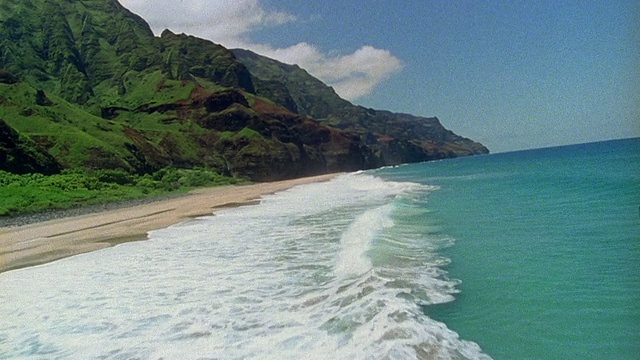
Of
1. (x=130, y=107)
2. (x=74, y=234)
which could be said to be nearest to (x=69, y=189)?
(x=74, y=234)

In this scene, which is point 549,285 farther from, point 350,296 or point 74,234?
point 74,234

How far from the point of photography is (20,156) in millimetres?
44406

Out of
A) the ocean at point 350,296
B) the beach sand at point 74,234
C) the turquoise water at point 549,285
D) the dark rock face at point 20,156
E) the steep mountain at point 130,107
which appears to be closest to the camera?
the turquoise water at point 549,285

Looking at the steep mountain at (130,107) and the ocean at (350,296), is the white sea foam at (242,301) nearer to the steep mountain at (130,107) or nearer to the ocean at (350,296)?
the ocean at (350,296)

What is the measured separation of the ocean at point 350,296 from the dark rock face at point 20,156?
33.3m

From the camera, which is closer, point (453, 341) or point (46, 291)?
point (453, 341)

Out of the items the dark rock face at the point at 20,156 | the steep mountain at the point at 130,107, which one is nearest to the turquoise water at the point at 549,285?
the dark rock face at the point at 20,156

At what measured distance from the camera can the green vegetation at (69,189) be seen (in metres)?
33.8

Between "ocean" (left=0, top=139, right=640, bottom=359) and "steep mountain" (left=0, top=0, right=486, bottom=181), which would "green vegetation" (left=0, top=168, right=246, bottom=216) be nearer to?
"steep mountain" (left=0, top=0, right=486, bottom=181)

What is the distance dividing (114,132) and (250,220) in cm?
5832

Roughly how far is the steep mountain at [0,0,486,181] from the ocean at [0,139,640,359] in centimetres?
3969

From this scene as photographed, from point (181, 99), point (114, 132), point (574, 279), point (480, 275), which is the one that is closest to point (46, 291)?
point (480, 275)

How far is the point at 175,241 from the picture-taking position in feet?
62.4

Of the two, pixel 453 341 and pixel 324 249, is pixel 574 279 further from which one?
pixel 324 249
